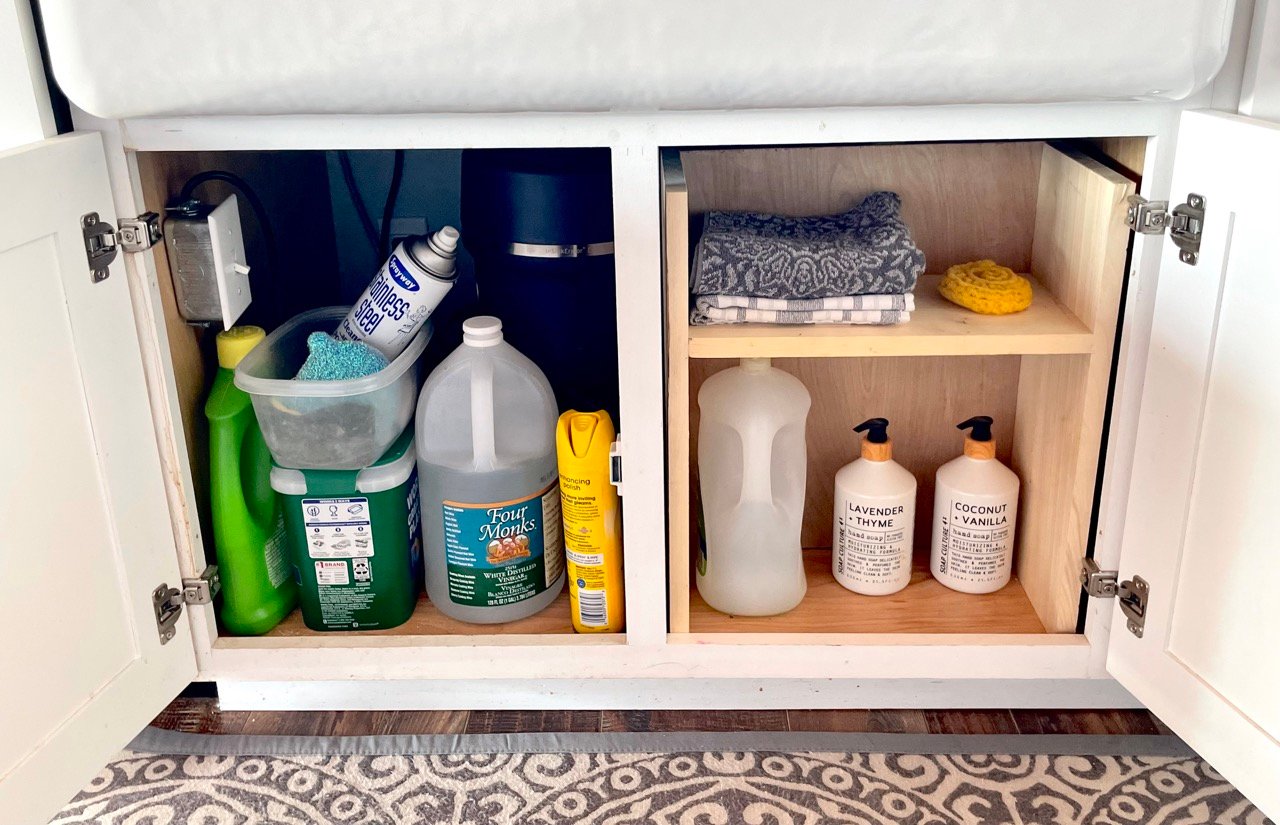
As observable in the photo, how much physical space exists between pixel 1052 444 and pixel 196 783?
0.97 metres

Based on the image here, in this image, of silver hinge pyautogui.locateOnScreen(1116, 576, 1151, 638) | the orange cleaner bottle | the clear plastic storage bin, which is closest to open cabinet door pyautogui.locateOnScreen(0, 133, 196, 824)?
the clear plastic storage bin

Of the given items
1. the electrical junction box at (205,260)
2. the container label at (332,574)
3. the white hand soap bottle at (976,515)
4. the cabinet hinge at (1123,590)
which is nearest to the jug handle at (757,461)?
the white hand soap bottle at (976,515)

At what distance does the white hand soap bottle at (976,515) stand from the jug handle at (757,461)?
208mm

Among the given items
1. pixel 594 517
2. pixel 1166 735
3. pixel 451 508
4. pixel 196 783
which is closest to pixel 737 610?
pixel 594 517

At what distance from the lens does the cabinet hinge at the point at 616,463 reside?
3.63 ft

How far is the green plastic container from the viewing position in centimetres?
120

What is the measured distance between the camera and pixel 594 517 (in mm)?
1169

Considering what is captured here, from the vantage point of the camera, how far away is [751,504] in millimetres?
1228

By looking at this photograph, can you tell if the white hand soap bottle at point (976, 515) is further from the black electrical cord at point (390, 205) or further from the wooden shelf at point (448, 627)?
the black electrical cord at point (390, 205)

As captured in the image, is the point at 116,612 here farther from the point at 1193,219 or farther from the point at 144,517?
the point at 1193,219

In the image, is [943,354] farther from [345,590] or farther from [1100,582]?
[345,590]

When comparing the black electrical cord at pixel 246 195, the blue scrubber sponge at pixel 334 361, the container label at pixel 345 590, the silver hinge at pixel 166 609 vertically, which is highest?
the black electrical cord at pixel 246 195

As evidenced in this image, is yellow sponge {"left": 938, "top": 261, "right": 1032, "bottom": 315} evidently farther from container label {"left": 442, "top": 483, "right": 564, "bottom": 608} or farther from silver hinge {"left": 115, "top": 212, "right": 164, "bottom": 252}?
silver hinge {"left": 115, "top": 212, "right": 164, "bottom": 252}

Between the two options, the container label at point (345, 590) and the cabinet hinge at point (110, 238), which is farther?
the container label at point (345, 590)
